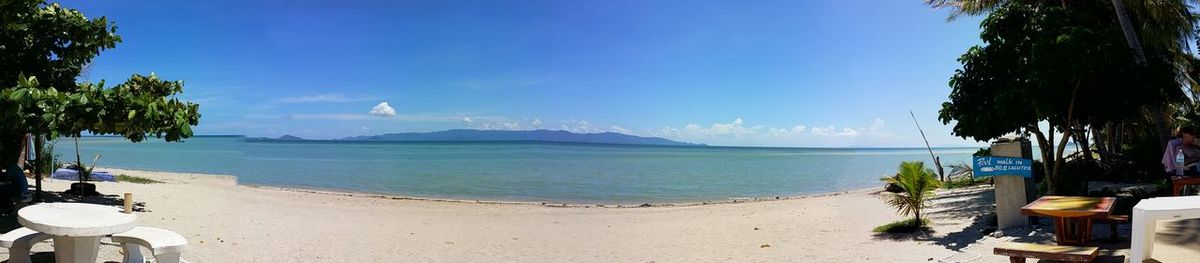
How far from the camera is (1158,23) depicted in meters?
15.3

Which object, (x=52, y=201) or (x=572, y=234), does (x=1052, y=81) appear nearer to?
(x=572, y=234)

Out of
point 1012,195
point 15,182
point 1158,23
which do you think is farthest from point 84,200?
point 1158,23

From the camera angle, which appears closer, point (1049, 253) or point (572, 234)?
point (1049, 253)

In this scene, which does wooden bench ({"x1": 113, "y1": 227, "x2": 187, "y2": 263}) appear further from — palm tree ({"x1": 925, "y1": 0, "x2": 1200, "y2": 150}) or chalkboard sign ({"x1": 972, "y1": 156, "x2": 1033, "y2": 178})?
palm tree ({"x1": 925, "y1": 0, "x2": 1200, "y2": 150})

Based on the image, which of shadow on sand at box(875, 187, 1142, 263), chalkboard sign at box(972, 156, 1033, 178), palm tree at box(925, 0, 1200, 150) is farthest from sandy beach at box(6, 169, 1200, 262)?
palm tree at box(925, 0, 1200, 150)

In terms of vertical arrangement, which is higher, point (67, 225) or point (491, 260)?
point (67, 225)

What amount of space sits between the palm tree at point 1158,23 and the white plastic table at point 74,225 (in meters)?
13.5

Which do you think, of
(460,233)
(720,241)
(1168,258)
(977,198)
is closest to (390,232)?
(460,233)

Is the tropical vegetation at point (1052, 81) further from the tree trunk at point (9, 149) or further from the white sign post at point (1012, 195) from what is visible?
the tree trunk at point (9, 149)

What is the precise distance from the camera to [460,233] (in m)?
11.9

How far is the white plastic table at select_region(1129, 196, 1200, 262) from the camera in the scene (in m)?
3.89

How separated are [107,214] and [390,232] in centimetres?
638

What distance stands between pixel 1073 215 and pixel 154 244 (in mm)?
7781

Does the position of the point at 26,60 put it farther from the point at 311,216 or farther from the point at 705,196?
the point at 705,196
